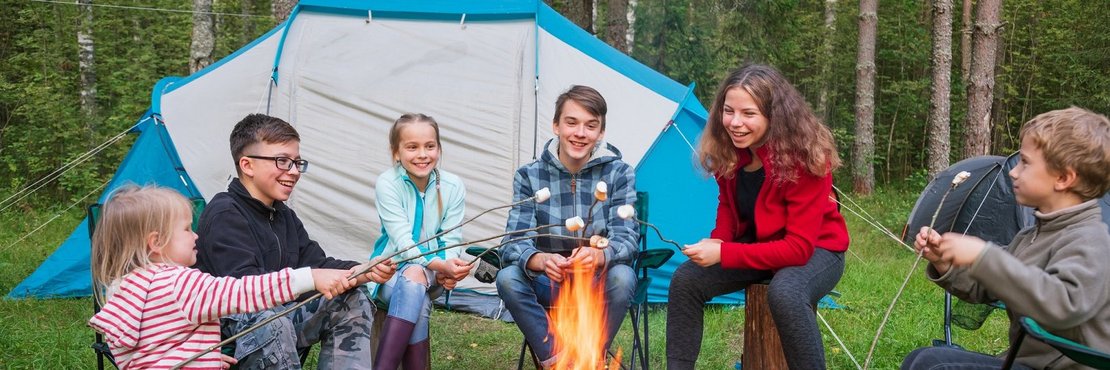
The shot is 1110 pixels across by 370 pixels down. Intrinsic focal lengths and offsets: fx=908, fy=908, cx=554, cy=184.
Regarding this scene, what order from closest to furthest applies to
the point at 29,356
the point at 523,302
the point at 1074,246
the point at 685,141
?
the point at 1074,246 → the point at 523,302 → the point at 29,356 → the point at 685,141

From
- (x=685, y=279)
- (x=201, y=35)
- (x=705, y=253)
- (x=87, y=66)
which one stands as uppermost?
(x=201, y=35)

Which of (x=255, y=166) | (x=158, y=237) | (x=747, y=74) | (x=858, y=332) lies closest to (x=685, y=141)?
(x=858, y=332)

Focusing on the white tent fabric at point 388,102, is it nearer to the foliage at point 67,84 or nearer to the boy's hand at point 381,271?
the boy's hand at point 381,271

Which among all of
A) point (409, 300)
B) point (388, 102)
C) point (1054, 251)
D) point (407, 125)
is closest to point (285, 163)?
point (407, 125)

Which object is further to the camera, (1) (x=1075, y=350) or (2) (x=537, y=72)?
(2) (x=537, y=72)

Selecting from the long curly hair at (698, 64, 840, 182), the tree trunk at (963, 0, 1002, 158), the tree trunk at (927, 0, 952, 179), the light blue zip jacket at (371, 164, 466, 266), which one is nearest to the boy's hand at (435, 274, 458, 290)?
the light blue zip jacket at (371, 164, 466, 266)

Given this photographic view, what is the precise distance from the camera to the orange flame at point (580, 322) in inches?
111

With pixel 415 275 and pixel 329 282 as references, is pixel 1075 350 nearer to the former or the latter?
pixel 329 282

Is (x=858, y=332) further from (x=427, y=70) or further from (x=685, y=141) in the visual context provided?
(x=427, y=70)

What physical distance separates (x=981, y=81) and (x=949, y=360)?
629 centimetres

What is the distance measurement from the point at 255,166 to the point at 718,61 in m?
8.90

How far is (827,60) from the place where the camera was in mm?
14289

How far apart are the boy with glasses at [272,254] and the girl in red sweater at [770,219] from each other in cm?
101

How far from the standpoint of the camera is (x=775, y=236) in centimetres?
290
